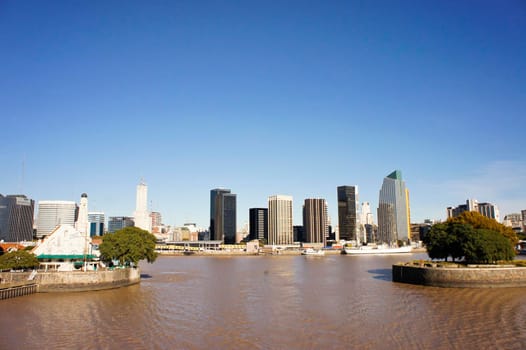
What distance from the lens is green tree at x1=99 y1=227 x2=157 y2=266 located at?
71375mm

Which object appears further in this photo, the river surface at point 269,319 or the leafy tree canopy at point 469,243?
the leafy tree canopy at point 469,243

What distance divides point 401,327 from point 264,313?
14195mm

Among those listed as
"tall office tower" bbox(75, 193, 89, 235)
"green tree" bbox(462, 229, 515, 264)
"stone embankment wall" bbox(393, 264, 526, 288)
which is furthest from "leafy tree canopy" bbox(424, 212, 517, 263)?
"tall office tower" bbox(75, 193, 89, 235)

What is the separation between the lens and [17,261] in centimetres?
6519

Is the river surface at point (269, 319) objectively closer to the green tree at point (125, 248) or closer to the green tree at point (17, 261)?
the green tree at point (125, 248)

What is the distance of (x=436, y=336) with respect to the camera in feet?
117

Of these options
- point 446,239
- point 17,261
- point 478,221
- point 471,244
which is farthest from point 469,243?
point 17,261

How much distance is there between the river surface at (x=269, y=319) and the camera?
34.2m

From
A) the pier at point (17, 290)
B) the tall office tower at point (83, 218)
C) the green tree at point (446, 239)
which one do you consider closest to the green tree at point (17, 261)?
the pier at point (17, 290)

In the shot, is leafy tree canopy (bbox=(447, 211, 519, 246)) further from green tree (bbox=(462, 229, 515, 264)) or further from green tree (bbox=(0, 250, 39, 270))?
green tree (bbox=(0, 250, 39, 270))

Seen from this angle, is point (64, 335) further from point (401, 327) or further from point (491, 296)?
point (491, 296)

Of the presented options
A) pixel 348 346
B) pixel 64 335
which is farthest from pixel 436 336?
pixel 64 335

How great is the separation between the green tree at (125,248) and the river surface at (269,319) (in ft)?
27.9

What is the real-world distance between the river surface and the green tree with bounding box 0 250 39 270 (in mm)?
10672
